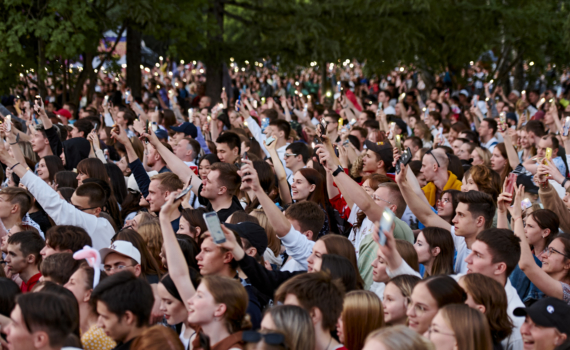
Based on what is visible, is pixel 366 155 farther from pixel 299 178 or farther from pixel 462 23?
pixel 462 23

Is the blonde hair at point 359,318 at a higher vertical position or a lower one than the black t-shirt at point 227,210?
lower

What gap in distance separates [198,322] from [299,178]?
122 inches

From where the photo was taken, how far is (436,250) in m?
5.02

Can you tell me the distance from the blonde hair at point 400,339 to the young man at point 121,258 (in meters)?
2.25

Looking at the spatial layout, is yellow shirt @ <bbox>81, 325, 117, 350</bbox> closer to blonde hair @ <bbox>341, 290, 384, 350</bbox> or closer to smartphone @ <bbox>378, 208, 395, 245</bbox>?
blonde hair @ <bbox>341, 290, 384, 350</bbox>

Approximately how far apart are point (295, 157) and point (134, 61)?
439 inches

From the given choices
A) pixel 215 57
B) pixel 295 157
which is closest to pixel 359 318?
pixel 295 157

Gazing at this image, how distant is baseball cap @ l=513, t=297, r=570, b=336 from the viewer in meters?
3.56

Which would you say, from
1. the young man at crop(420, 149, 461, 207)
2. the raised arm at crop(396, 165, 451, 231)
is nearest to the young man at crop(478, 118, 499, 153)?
the young man at crop(420, 149, 461, 207)

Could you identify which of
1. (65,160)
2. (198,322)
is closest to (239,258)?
(198,322)

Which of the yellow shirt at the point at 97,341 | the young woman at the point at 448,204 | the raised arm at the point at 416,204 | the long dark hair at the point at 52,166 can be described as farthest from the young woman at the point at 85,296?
the long dark hair at the point at 52,166

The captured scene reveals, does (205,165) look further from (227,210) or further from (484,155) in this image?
(484,155)

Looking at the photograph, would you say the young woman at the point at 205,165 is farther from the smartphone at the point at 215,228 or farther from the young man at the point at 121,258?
the smartphone at the point at 215,228

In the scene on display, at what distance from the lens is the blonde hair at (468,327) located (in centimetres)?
332
